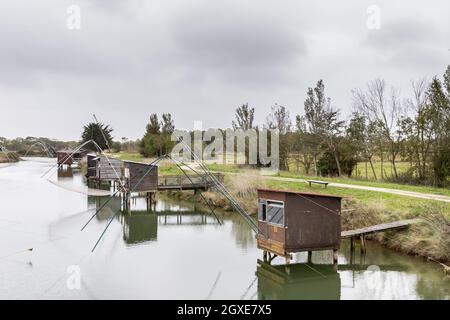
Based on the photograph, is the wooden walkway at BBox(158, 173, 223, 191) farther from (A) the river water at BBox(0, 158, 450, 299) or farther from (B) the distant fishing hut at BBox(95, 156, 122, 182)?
(A) the river water at BBox(0, 158, 450, 299)

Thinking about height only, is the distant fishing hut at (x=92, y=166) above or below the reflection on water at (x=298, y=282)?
above

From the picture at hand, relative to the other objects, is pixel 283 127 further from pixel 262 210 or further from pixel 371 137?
pixel 262 210

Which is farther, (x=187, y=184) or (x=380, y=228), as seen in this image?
(x=187, y=184)

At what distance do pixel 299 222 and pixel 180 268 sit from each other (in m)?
4.70

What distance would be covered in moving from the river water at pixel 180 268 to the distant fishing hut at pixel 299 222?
3.12ft

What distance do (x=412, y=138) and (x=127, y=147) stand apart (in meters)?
65.9

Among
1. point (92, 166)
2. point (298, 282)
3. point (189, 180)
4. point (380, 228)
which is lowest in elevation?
point (298, 282)

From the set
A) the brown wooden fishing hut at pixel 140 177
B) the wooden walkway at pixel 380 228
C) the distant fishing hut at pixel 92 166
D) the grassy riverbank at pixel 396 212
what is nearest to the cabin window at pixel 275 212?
the wooden walkway at pixel 380 228

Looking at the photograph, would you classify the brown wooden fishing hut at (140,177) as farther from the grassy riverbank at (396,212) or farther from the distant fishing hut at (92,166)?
the distant fishing hut at (92,166)

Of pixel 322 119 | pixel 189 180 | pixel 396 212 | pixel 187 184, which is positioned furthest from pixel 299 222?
pixel 322 119

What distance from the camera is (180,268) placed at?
15461mm

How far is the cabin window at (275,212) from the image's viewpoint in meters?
14.6

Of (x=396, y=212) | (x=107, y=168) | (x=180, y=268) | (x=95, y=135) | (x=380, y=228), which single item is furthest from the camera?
(x=95, y=135)

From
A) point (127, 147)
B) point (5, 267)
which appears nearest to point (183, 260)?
point (5, 267)
